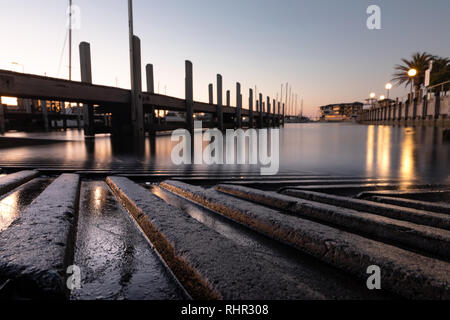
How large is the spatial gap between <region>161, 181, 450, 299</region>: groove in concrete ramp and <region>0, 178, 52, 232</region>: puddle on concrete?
1568mm

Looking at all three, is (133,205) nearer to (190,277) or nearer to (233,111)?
(190,277)

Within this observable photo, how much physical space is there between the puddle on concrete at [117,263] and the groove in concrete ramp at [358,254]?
72 centimetres

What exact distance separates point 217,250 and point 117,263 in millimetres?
498

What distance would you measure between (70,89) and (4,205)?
35.2 ft

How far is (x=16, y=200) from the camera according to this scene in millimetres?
2332

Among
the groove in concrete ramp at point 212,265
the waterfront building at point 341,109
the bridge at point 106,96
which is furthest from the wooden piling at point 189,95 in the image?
the waterfront building at point 341,109

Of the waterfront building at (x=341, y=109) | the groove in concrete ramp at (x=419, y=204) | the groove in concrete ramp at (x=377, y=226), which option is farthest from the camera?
the waterfront building at (x=341, y=109)

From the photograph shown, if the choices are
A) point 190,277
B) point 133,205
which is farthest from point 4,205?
point 190,277

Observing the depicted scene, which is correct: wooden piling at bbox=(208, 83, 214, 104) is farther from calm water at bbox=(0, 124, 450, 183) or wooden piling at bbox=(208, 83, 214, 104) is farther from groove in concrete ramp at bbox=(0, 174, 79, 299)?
groove in concrete ramp at bbox=(0, 174, 79, 299)

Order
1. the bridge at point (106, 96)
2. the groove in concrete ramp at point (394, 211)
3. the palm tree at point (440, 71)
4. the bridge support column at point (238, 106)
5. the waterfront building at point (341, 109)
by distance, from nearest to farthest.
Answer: the groove in concrete ramp at point (394, 211)
the bridge at point (106, 96)
the bridge support column at point (238, 106)
the palm tree at point (440, 71)
the waterfront building at point (341, 109)

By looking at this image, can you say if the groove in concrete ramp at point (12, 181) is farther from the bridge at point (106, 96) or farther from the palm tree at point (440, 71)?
the palm tree at point (440, 71)

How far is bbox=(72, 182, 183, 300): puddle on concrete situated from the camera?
3.49 ft

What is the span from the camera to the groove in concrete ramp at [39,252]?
99 cm
